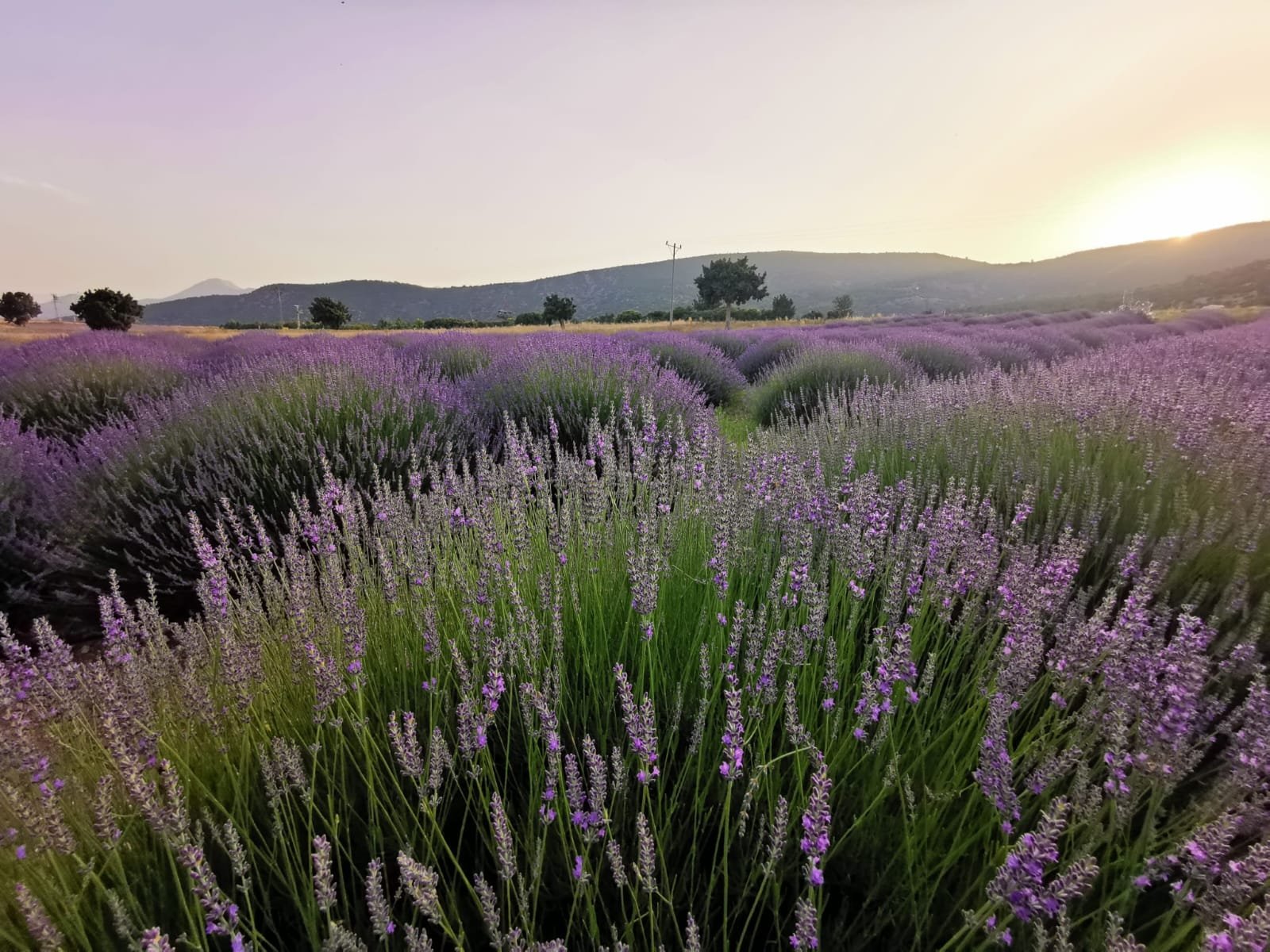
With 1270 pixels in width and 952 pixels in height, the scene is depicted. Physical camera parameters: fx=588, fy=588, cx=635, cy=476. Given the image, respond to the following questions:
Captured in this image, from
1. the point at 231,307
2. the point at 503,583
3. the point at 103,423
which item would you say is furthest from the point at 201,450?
the point at 231,307

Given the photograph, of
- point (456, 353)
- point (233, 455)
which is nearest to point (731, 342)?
point (456, 353)

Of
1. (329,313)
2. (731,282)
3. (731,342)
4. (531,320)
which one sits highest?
(731,282)

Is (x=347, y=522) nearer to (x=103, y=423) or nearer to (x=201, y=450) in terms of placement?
(x=201, y=450)

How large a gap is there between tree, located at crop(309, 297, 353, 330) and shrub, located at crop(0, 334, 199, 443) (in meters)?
36.6

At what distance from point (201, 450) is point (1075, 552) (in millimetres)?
4342

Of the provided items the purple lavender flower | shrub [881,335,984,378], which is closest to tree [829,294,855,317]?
shrub [881,335,984,378]

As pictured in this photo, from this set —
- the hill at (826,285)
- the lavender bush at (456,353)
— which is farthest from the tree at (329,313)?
the hill at (826,285)

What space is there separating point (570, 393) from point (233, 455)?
254 cm

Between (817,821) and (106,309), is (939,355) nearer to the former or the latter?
(817,821)

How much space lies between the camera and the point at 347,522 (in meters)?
2.16

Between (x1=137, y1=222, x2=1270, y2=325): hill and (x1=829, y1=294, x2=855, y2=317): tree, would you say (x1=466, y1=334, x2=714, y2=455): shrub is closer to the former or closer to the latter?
(x1=829, y1=294, x2=855, y2=317): tree

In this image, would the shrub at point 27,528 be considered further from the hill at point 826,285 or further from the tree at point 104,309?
the hill at point 826,285

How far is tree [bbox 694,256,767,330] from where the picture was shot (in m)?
50.7

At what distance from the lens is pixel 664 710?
1.57 meters
